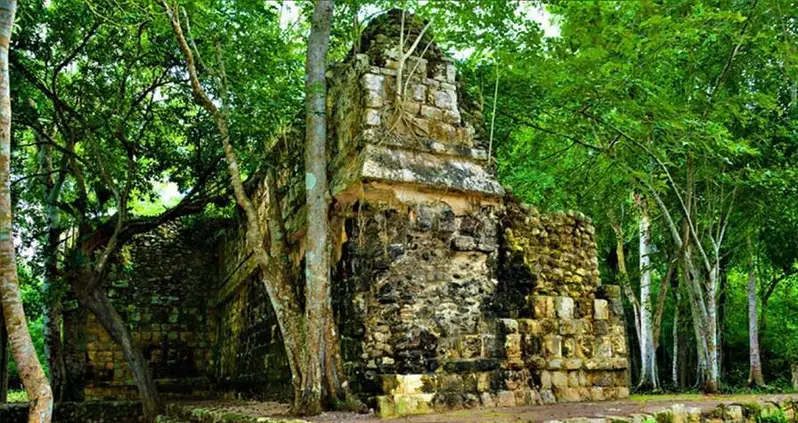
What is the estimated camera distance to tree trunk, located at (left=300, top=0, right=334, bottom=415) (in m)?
6.05

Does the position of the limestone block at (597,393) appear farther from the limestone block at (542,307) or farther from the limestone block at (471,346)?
the limestone block at (471,346)

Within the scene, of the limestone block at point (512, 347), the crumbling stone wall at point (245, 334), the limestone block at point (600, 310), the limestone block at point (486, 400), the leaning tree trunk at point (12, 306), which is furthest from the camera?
the crumbling stone wall at point (245, 334)

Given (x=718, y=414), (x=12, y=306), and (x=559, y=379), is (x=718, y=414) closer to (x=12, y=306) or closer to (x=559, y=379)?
(x=559, y=379)

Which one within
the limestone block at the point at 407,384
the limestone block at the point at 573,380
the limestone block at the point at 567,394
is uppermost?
the limestone block at the point at 407,384

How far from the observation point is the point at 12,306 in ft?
16.3

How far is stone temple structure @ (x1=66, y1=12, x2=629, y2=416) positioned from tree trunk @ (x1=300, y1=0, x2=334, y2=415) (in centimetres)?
24

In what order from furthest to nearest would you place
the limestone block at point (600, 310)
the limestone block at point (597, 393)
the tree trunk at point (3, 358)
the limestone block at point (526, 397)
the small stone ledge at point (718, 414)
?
the tree trunk at point (3, 358)
the limestone block at point (600, 310)
the limestone block at point (597, 393)
the limestone block at point (526, 397)
the small stone ledge at point (718, 414)

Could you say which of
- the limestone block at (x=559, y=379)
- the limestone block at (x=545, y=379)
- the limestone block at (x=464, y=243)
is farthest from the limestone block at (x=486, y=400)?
the limestone block at (x=464, y=243)

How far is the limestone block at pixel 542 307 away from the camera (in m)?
7.30

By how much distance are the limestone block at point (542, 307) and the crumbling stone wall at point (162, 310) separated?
9.83 metres

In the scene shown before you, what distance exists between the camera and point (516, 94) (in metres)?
10.2

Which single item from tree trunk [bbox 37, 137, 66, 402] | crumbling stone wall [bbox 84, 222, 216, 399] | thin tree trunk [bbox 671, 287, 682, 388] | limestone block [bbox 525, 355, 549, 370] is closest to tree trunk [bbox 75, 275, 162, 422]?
tree trunk [bbox 37, 137, 66, 402]

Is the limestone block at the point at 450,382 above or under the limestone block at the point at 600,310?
under

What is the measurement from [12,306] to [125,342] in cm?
609
